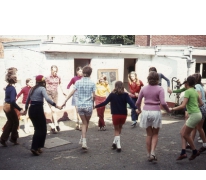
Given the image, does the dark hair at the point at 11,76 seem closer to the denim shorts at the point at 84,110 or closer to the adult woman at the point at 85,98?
the adult woman at the point at 85,98

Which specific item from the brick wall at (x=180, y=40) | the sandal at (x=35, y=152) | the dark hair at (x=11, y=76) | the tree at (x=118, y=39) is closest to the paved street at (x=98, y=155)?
the sandal at (x=35, y=152)

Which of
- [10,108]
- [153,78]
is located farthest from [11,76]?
[153,78]

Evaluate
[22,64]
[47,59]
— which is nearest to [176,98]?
[47,59]

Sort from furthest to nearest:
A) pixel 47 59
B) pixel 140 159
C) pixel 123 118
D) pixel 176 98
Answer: pixel 176 98 < pixel 47 59 < pixel 123 118 < pixel 140 159

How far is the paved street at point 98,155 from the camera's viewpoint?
4.64 m

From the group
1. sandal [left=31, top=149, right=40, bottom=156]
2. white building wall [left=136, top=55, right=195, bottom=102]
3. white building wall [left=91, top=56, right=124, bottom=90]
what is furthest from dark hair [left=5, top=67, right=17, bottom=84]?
white building wall [left=136, top=55, right=195, bottom=102]

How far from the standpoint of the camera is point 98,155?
5.25m

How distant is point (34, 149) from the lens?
5137 millimetres

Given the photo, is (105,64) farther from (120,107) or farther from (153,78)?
(153,78)

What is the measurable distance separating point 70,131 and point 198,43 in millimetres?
9878

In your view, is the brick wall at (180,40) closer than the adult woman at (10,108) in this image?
No

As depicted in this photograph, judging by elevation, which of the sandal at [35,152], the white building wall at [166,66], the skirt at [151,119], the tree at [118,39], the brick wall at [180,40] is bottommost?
the sandal at [35,152]

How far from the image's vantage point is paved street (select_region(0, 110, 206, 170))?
4645 millimetres
